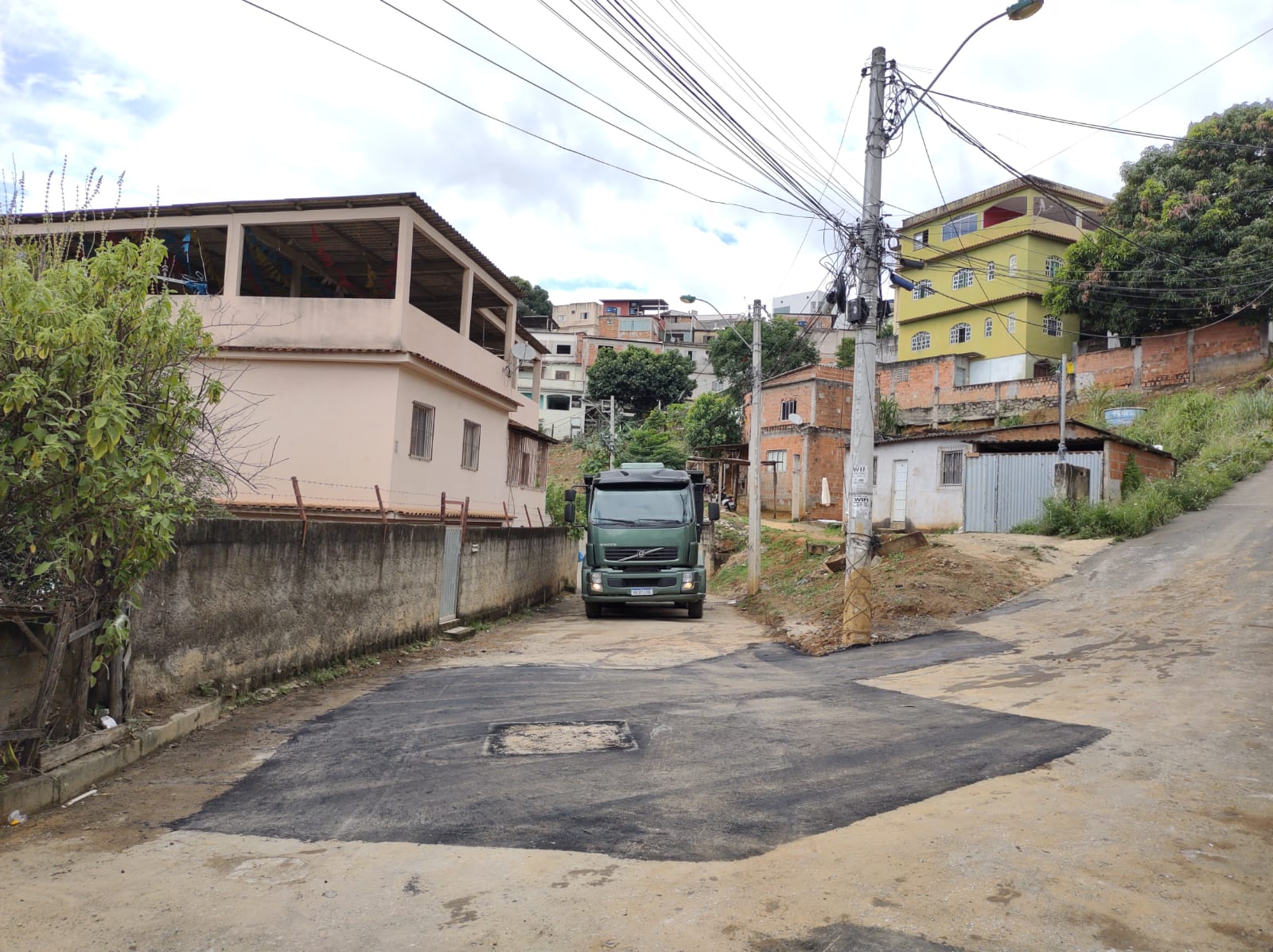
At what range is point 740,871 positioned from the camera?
4328 millimetres

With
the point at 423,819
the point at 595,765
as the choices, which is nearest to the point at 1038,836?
the point at 595,765

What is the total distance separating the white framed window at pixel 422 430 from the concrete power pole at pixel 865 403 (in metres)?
8.43

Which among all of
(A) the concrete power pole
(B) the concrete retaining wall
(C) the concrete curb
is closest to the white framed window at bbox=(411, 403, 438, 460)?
(B) the concrete retaining wall

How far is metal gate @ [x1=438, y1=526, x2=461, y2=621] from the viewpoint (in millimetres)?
14516

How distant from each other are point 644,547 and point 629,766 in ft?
37.9

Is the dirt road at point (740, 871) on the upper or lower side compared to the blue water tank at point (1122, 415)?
lower

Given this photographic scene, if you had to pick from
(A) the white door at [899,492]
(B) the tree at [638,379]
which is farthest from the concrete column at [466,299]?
(B) the tree at [638,379]

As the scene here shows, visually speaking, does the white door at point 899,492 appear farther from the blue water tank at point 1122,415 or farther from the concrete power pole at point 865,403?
the concrete power pole at point 865,403

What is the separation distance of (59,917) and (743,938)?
9.79ft

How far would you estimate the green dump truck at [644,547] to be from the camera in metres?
17.8

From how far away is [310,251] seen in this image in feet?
61.3

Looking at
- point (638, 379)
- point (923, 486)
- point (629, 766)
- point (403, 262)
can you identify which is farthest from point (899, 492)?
point (638, 379)

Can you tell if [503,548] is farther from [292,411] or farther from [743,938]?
[743,938]

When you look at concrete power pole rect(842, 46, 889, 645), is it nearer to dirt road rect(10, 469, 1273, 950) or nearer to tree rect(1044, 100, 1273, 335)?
dirt road rect(10, 469, 1273, 950)
